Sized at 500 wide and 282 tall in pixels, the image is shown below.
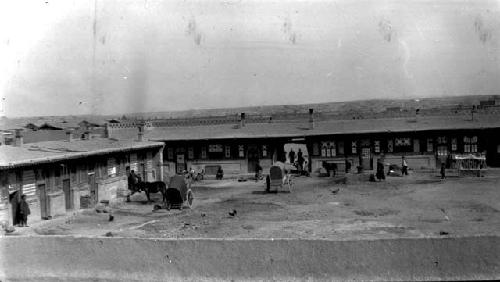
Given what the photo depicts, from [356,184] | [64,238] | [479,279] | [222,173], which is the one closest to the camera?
[479,279]

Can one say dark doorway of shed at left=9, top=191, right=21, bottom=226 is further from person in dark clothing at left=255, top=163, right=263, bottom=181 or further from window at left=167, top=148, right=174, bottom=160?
window at left=167, top=148, right=174, bottom=160

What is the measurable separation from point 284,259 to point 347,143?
2791 cm

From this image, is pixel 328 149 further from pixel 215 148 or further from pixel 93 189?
pixel 93 189

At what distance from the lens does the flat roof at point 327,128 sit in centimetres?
4066

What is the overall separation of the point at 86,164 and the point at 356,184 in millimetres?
15905

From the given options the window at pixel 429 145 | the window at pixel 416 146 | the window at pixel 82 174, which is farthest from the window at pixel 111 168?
the window at pixel 429 145

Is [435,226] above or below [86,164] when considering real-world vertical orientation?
below

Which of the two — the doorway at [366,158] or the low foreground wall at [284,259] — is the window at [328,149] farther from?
the low foreground wall at [284,259]

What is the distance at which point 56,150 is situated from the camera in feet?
89.4

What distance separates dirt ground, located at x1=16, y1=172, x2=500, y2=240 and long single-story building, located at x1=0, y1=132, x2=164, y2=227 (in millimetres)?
1484

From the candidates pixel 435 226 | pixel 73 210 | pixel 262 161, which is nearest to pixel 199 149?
pixel 262 161

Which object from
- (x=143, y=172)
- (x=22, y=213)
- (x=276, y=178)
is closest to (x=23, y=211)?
(x=22, y=213)

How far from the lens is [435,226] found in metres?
20.2

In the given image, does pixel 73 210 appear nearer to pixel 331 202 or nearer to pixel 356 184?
pixel 331 202
